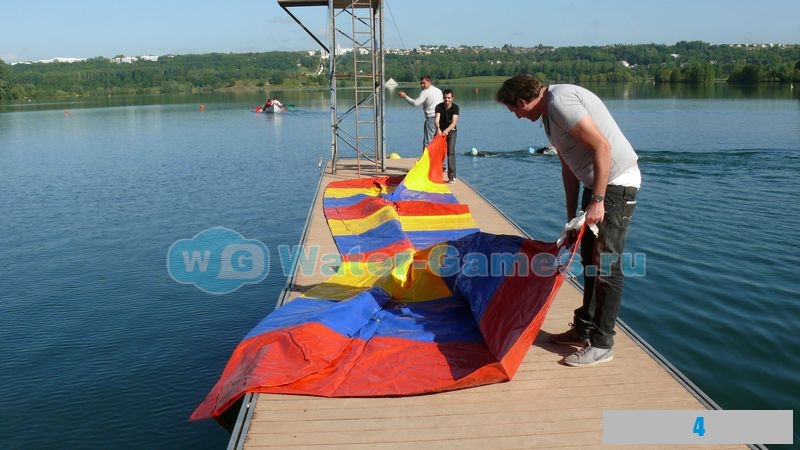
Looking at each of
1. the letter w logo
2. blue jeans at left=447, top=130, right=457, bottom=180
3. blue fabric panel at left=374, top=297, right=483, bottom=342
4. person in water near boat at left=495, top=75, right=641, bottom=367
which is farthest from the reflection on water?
person in water near boat at left=495, top=75, right=641, bottom=367

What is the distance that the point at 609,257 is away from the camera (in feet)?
15.7

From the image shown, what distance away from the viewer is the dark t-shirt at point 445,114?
13.2 metres

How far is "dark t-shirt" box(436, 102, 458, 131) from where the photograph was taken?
13172mm

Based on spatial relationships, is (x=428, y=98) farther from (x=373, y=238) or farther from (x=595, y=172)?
(x=595, y=172)

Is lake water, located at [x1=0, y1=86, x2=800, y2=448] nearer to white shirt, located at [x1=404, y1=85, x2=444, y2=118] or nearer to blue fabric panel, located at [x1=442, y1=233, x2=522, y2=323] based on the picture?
blue fabric panel, located at [x1=442, y1=233, x2=522, y2=323]

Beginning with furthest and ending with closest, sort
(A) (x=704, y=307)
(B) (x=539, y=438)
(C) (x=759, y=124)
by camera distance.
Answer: (C) (x=759, y=124) < (A) (x=704, y=307) < (B) (x=539, y=438)

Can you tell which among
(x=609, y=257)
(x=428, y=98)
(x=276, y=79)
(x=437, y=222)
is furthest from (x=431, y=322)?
(x=276, y=79)

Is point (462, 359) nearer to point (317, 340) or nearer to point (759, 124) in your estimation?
point (317, 340)

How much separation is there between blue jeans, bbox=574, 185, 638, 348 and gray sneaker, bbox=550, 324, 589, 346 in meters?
0.27

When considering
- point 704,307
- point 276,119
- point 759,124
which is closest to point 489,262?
point 704,307

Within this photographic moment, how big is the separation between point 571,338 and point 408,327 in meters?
1.31

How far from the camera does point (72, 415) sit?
6.38m

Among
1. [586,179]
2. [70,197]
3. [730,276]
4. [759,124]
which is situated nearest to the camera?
[586,179]

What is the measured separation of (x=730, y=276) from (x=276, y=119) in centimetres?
3984
